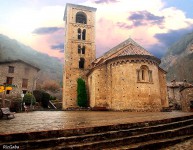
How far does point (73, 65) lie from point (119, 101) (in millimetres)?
13023

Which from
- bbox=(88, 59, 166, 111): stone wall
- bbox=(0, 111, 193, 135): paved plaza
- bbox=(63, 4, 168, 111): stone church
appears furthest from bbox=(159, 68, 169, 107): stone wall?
bbox=(0, 111, 193, 135): paved plaza

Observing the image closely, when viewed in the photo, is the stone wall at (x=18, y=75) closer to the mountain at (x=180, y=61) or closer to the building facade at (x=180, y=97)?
the building facade at (x=180, y=97)

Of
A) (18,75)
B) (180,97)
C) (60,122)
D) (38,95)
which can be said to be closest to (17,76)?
(18,75)

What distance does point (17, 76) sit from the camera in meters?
39.0

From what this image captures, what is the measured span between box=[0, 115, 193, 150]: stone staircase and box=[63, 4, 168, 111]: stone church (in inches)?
554

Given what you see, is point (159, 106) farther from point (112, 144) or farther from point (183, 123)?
point (112, 144)

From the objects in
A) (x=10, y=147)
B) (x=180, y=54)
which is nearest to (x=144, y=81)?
(x=10, y=147)

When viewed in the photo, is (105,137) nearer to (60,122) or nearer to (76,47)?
(60,122)

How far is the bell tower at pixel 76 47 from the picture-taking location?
3047cm

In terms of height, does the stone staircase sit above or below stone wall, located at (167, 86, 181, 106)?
below

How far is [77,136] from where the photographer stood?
5430 millimetres

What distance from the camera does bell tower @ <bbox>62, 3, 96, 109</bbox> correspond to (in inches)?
1200

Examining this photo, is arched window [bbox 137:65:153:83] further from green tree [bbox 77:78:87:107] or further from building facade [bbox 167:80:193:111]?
green tree [bbox 77:78:87:107]

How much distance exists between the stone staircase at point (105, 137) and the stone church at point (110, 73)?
14.1 meters
